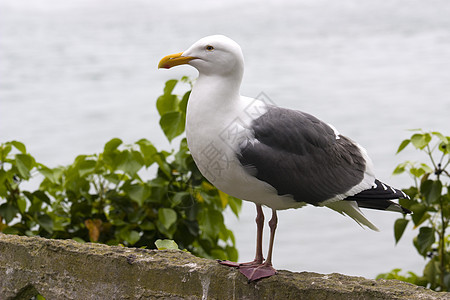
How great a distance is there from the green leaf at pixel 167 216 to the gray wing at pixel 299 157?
1011 millimetres

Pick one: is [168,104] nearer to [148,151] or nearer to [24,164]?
[148,151]

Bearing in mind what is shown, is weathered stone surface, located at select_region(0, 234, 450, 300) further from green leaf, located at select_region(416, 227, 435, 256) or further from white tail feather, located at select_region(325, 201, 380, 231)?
green leaf, located at select_region(416, 227, 435, 256)

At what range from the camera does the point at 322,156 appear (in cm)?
180

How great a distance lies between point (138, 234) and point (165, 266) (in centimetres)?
104

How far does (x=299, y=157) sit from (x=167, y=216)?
42.1 inches

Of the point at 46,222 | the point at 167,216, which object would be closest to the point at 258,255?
the point at 167,216

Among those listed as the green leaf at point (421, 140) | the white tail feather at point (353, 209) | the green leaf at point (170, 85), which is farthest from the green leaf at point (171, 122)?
the white tail feather at point (353, 209)

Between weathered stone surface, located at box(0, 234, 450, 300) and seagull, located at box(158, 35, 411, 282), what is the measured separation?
5 cm

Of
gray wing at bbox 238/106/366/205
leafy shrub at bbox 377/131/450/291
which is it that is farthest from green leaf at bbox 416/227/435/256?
gray wing at bbox 238/106/366/205

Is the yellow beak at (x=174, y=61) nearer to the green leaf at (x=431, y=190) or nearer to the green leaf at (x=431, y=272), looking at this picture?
the green leaf at (x=431, y=190)

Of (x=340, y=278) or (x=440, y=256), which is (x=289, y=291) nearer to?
(x=340, y=278)

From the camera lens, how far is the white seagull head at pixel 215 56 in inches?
66.7

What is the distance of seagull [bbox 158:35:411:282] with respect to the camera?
5.46ft

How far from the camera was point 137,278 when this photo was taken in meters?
1.76
